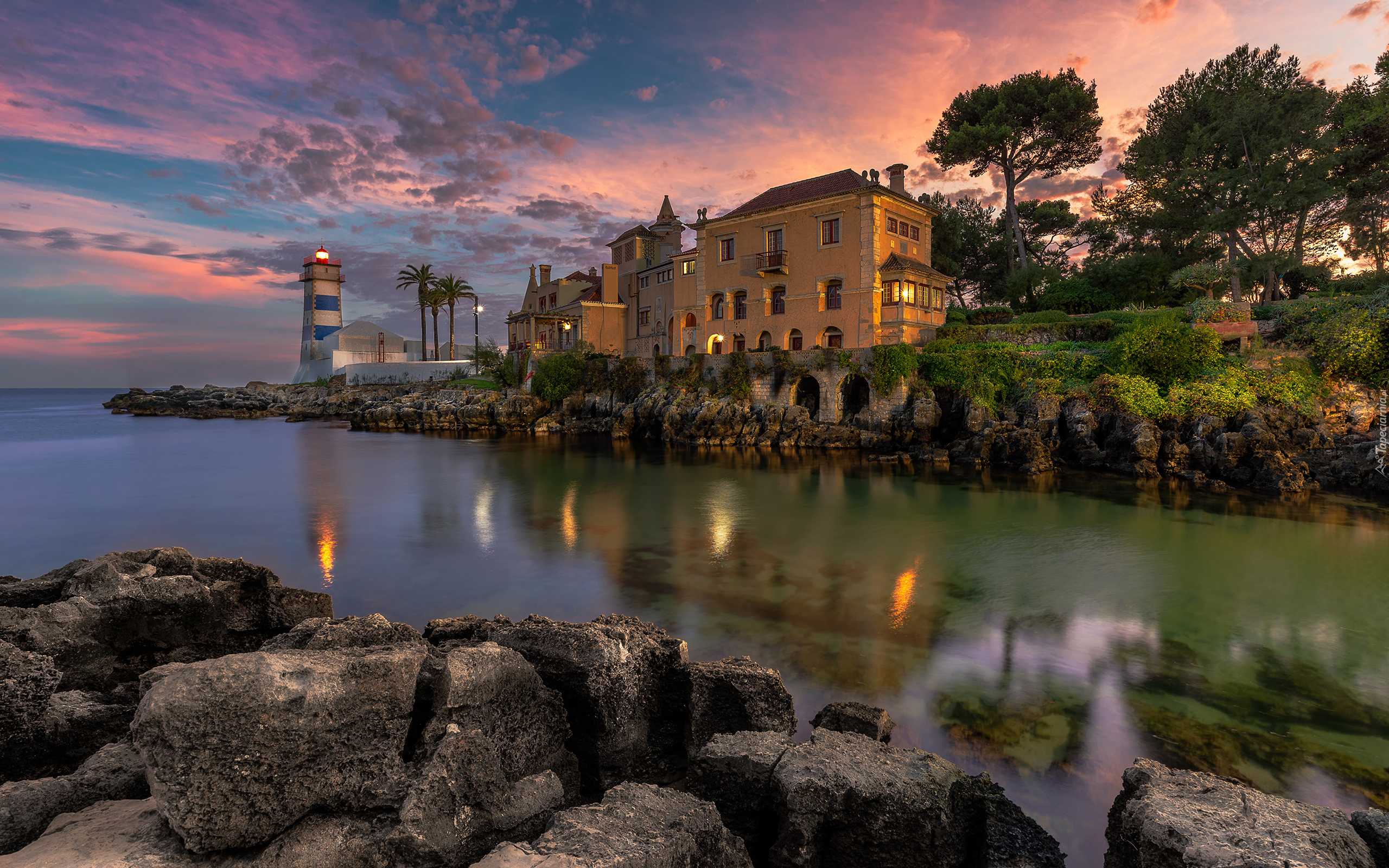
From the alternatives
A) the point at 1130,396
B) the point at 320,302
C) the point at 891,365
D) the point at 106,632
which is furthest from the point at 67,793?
the point at 320,302

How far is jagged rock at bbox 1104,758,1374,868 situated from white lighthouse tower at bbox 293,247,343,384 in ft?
286

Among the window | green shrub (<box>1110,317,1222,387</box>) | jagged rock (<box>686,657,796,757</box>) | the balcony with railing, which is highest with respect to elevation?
the window

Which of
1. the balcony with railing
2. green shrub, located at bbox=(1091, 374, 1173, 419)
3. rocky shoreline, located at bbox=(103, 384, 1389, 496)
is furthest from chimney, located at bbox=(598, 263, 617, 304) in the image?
green shrub, located at bbox=(1091, 374, 1173, 419)

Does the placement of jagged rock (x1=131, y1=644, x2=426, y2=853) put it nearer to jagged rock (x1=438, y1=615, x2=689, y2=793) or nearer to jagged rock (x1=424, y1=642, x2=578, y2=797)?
jagged rock (x1=424, y1=642, x2=578, y2=797)

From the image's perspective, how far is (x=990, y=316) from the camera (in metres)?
36.2

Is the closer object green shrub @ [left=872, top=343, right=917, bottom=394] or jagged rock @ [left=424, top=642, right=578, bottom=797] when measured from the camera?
jagged rock @ [left=424, top=642, right=578, bottom=797]

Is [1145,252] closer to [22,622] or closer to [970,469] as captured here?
[970,469]

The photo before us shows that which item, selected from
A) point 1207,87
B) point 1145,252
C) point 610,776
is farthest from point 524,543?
point 1207,87

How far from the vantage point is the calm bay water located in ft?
21.2

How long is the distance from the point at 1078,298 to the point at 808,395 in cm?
1615

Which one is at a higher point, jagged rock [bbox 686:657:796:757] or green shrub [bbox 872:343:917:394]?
green shrub [bbox 872:343:917:394]

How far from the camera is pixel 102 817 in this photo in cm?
322

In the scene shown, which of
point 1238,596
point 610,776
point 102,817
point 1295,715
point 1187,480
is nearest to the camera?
point 102,817

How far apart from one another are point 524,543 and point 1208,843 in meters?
13.7
